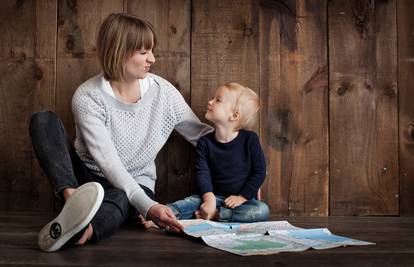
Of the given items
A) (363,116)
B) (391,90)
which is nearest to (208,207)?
(363,116)

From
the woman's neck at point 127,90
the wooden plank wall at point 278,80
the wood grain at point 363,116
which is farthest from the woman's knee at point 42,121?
the wood grain at point 363,116

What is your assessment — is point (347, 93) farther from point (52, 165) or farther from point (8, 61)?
point (8, 61)

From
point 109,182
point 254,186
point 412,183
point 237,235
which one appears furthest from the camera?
point 412,183

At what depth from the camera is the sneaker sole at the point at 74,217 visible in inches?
41.9

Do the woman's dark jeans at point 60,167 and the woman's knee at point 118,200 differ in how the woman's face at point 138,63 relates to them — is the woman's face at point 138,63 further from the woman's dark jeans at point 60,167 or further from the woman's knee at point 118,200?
the woman's knee at point 118,200

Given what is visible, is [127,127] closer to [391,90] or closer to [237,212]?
[237,212]

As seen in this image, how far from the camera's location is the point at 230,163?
5.58ft

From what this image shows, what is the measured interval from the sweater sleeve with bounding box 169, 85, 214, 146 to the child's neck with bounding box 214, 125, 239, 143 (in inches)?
1.5

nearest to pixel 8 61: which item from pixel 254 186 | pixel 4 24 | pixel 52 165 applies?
pixel 4 24

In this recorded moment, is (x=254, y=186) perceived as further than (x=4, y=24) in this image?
No

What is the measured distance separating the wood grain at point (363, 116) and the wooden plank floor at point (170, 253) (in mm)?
359

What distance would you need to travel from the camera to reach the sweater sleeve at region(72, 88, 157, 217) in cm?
144

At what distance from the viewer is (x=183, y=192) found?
184cm

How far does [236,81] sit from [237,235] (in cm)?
69
